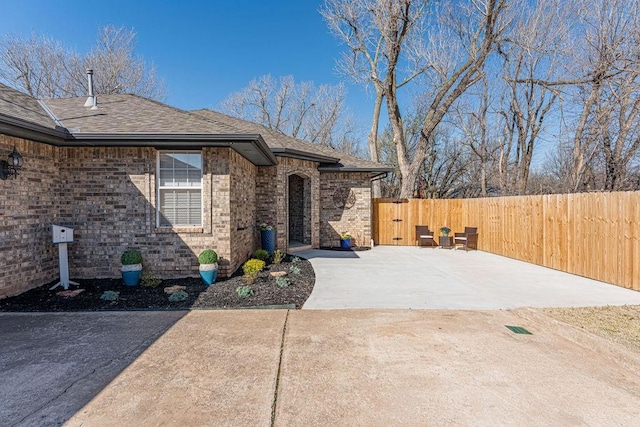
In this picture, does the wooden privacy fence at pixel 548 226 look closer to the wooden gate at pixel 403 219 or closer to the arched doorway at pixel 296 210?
the wooden gate at pixel 403 219

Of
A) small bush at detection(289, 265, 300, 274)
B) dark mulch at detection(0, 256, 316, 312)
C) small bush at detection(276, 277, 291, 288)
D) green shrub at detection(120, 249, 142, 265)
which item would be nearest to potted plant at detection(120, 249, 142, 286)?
green shrub at detection(120, 249, 142, 265)

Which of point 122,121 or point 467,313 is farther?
point 122,121

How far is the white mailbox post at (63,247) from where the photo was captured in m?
5.91

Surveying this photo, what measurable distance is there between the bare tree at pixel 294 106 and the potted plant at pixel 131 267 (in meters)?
22.1

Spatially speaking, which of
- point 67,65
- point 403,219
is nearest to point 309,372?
point 403,219

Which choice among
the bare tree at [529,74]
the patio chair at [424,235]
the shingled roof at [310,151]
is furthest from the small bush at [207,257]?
the bare tree at [529,74]

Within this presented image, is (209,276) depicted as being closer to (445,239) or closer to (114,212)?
(114,212)

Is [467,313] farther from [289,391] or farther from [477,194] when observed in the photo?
[477,194]

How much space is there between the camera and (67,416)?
96.6 inches

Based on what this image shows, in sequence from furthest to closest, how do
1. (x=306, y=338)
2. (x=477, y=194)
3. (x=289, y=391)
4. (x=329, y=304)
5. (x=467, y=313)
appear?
(x=477, y=194)
(x=329, y=304)
(x=467, y=313)
(x=306, y=338)
(x=289, y=391)

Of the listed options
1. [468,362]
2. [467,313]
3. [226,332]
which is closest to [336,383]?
[468,362]

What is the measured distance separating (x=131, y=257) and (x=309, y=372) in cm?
461

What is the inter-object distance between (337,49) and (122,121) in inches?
589

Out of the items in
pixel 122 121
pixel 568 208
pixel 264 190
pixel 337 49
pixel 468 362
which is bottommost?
pixel 468 362
